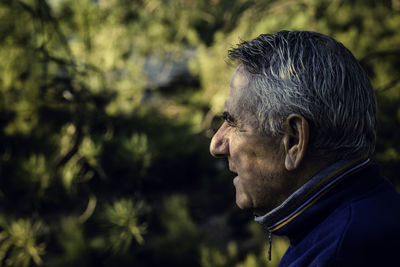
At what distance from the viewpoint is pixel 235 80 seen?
3.51 ft

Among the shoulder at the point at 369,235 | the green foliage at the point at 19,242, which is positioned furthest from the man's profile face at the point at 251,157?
the green foliage at the point at 19,242

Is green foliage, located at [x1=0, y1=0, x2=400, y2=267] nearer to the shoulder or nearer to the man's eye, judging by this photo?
the man's eye

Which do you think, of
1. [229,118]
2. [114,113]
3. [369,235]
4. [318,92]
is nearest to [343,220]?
[369,235]

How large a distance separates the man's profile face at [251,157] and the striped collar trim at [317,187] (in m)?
0.06

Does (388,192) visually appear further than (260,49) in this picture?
No

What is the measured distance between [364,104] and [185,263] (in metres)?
3.18

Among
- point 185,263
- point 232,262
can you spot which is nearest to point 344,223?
point 232,262

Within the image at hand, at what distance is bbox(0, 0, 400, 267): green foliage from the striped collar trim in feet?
6.26

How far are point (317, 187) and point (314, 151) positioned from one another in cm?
9

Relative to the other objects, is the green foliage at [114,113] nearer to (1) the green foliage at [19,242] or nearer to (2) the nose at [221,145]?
(1) the green foliage at [19,242]

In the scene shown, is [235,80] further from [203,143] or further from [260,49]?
[203,143]

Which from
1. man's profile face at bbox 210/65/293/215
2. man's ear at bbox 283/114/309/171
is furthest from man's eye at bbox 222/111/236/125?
man's ear at bbox 283/114/309/171

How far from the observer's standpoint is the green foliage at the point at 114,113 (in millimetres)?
2963

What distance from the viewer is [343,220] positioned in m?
0.82
